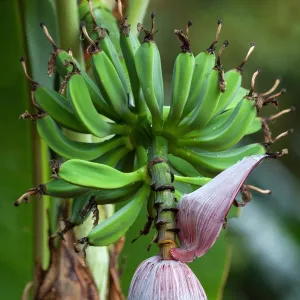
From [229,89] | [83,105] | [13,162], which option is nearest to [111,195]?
[83,105]

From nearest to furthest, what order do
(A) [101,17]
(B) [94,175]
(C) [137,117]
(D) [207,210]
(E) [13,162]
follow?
(D) [207,210] < (B) [94,175] < (C) [137,117] < (A) [101,17] < (E) [13,162]

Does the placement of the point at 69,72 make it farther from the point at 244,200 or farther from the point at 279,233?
the point at 279,233

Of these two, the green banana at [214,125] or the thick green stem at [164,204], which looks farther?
the green banana at [214,125]

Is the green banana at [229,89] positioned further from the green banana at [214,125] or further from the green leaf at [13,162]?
the green leaf at [13,162]

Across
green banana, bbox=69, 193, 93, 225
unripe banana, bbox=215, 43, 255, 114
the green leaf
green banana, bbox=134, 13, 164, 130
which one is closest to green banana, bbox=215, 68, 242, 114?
unripe banana, bbox=215, 43, 255, 114

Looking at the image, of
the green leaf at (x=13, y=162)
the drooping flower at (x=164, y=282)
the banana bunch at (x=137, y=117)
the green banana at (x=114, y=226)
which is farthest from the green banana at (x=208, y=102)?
the green leaf at (x=13, y=162)

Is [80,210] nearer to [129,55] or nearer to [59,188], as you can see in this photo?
[59,188]

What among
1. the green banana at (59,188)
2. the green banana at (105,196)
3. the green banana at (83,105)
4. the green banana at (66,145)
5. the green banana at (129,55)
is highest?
the green banana at (129,55)
